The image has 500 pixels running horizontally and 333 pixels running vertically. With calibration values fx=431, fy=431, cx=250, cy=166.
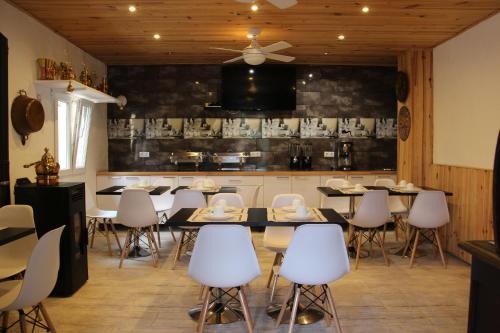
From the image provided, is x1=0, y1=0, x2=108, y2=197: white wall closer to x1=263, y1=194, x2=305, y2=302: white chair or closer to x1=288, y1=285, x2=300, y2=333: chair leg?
x1=263, y1=194, x2=305, y2=302: white chair

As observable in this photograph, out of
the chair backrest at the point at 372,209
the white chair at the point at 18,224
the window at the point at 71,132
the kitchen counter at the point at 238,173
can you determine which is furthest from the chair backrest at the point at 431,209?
the window at the point at 71,132

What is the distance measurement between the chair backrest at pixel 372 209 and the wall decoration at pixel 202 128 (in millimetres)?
3369

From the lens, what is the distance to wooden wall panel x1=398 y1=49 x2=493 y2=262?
466 cm

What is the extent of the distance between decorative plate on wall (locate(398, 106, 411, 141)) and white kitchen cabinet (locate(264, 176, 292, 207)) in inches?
70.4

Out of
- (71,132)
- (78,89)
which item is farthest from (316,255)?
(71,132)

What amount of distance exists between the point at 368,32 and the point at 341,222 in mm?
2939

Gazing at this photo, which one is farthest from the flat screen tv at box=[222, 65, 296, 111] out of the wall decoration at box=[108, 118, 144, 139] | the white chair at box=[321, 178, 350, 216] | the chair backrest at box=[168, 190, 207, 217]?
the chair backrest at box=[168, 190, 207, 217]

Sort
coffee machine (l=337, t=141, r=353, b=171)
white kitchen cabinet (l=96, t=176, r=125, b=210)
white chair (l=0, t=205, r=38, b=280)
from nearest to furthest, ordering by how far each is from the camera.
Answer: white chair (l=0, t=205, r=38, b=280), white kitchen cabinet (l=96, t=176, r=125, b=210), coffee machine (l=337, t=141, r=353, b=171)

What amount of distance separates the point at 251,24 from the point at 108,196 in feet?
11.6

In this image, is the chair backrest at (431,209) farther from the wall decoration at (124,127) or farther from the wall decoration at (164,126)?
the wall decoration at (124,127)

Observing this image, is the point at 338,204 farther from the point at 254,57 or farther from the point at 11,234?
the point at 11,234

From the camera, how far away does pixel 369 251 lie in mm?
5379

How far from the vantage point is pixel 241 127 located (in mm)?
7422

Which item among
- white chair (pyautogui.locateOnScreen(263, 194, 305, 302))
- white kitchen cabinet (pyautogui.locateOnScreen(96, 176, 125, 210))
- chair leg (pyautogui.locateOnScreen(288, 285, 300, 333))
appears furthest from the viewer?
white kitchen cabinet (pyautogui.locateOnScreen(96, 176, 125, 210))
